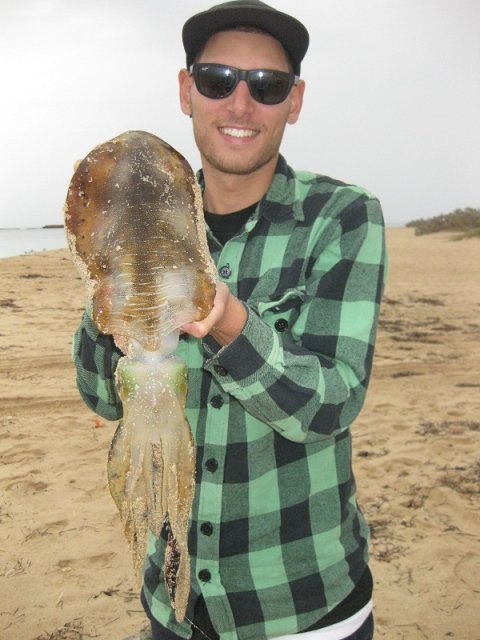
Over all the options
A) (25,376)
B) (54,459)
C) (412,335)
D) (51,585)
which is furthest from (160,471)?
(412,335)

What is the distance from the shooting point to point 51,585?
174 inches

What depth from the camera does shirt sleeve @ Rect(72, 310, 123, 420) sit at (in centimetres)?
226

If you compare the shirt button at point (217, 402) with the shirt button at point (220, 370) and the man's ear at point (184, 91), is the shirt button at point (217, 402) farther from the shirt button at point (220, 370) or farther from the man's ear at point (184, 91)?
the man's ear at point (184, 91)

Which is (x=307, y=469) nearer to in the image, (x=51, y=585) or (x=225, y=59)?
(x=225, y=59)

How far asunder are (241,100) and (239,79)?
Answer: 0.09 metres

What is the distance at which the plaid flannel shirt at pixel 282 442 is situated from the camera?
2.16 m

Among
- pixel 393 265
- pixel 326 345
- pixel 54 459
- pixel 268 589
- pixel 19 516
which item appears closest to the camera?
pixel 326 345

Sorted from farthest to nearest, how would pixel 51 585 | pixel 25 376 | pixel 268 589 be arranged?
pixel 25 376
pixel 51 585
pixel 268 589

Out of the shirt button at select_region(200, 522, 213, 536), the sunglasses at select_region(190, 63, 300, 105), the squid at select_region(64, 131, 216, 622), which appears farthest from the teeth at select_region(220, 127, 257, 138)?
the shirt button at select_region(200, 522, 213, 536)

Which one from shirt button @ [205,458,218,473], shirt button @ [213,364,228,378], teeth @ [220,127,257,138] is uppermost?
teeth @ [220,127,257,138]

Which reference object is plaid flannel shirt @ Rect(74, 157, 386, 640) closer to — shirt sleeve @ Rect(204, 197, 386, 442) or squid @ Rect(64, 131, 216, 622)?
shirt sleeve @ Rect(204, 197, 386, 442)

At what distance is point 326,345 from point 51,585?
333cm

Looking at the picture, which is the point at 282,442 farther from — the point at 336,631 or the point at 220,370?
the point at 336,631

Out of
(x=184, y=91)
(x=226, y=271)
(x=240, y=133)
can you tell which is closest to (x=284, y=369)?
(x=226, y=271)
